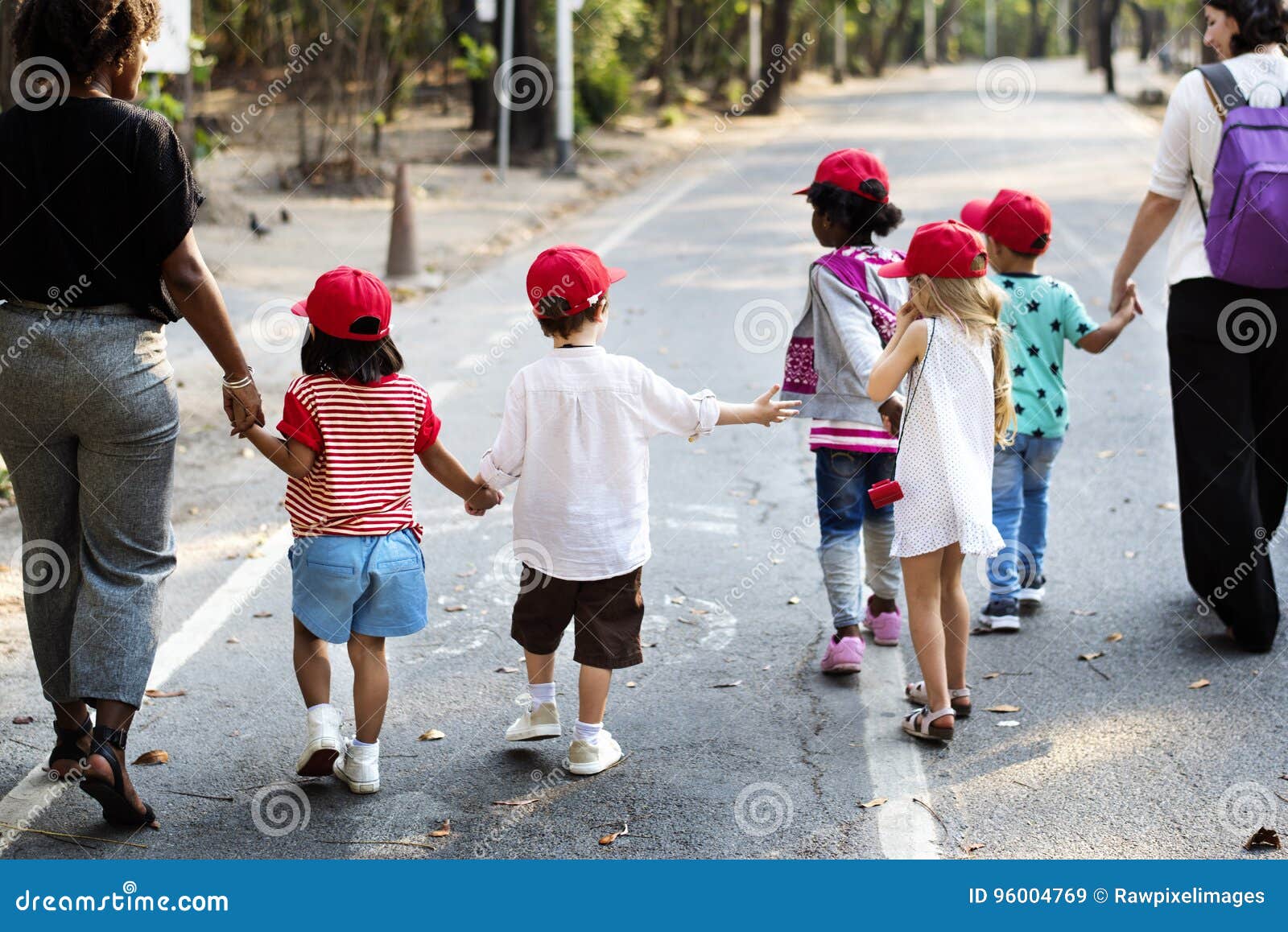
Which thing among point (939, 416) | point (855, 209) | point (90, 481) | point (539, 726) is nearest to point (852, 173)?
point (855, 209)

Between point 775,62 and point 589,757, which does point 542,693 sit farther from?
point 775,62

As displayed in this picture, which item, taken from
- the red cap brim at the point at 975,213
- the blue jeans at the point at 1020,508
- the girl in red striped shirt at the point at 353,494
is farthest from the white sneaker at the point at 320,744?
the red cap brim at the point at 975,213

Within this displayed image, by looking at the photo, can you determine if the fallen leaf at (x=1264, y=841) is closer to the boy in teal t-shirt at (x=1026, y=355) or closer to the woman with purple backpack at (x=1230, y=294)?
the woman with purple backpack at (x=1230, y=294)

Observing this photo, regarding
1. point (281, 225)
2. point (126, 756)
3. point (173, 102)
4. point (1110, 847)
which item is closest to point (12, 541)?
point (126, 756)

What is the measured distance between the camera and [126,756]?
428 cm

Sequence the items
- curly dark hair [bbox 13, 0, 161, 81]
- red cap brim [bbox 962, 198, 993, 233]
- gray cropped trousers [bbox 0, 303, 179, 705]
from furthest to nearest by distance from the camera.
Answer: red cap brim [bbox 962, 198, 993, 233]
gray cropped trousers [bbox 0, 303, 179, 705]
curly dark hair [bbox 13, 0, 161, 81]

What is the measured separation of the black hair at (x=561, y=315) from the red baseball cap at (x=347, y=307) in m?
0.43

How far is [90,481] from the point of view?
3746mm

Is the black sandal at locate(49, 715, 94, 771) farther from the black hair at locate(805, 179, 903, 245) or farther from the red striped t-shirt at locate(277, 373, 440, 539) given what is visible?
the black hair at locate(805, 179, 903, 245)

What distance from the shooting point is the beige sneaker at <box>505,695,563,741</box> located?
4.28 meters

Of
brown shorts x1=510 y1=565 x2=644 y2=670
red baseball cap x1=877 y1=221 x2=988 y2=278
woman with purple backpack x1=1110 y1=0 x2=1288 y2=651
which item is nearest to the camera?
brown shorts x1=510 y1=565 x2=644 y2=670

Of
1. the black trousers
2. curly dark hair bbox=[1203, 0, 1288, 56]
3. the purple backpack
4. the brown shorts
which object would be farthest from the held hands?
curly dark hair bbox=[1203, 0, 1288, 56]

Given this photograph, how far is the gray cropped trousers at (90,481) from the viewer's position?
367 centimetres

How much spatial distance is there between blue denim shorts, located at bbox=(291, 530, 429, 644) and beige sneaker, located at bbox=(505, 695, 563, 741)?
1.67ft
